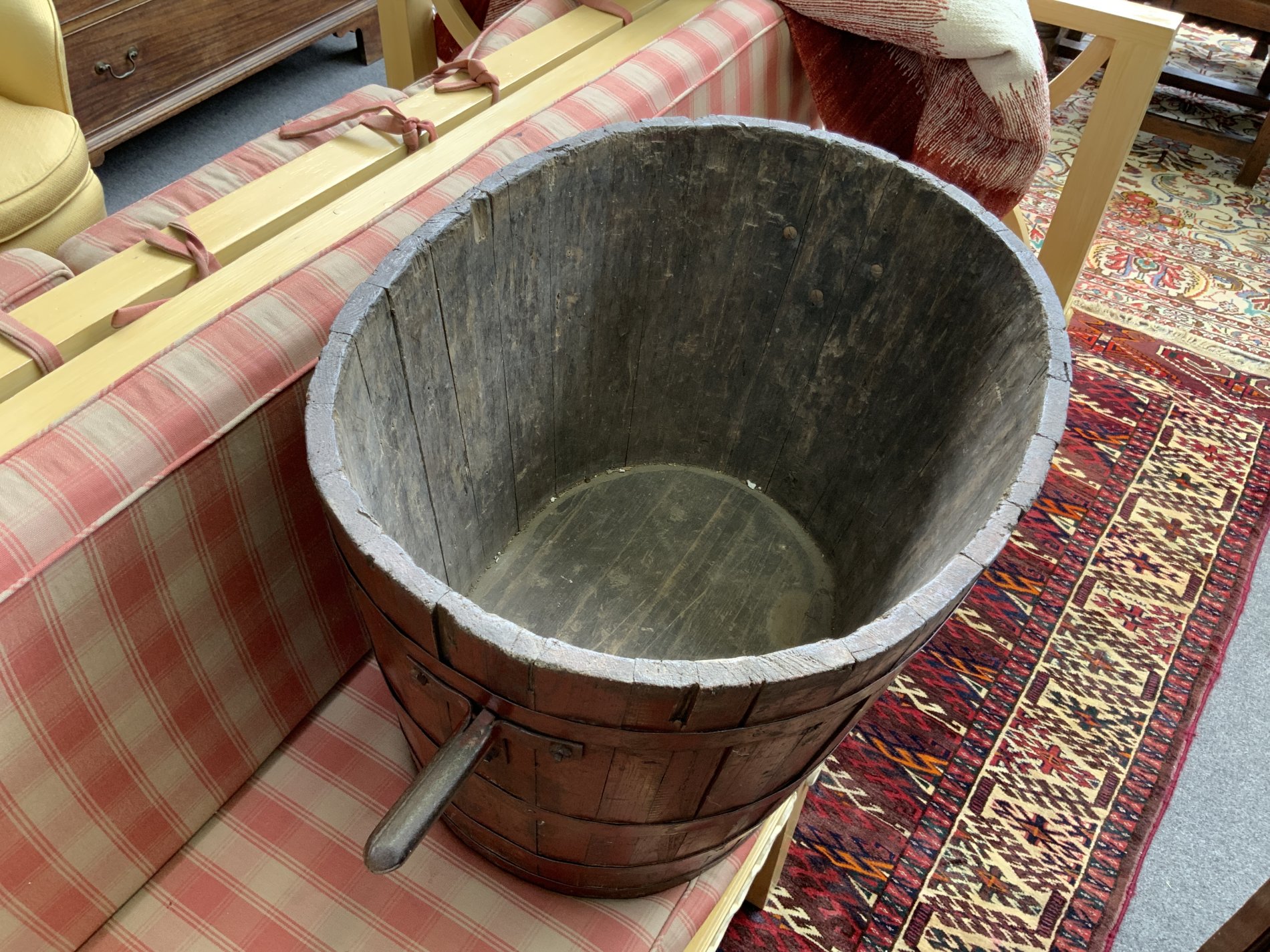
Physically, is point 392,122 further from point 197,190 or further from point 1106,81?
point 1106,81

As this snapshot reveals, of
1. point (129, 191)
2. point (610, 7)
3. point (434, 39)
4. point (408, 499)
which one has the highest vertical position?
point (610, 7)

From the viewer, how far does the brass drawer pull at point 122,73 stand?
2.26m

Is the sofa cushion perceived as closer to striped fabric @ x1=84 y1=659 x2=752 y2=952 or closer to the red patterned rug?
striped fabric @ x1=84 y1=659 x2=752 y2=952

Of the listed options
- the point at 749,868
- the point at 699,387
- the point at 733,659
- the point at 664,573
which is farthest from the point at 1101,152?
the point at 733,659

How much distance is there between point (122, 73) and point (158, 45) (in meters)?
0.13

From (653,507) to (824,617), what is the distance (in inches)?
10.9

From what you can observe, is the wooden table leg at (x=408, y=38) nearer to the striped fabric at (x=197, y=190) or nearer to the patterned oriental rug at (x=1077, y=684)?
the striped fabric at (x=197, y=190)

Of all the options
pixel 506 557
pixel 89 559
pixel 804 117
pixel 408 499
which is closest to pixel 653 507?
pixel 506 557

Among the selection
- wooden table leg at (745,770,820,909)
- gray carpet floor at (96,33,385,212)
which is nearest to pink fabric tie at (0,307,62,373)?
wooden table leg at (745,770,820,909)

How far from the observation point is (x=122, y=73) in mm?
2332

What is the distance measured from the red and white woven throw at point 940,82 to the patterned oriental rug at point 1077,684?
2.39 ft

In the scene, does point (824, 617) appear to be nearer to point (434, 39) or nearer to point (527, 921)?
point (527, 921)

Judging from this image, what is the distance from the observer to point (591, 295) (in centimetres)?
114

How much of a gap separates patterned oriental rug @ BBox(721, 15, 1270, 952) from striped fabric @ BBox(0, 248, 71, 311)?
3.87ft
